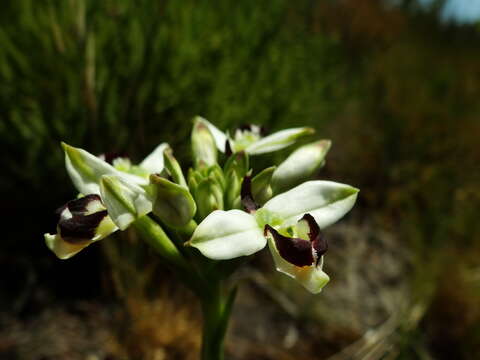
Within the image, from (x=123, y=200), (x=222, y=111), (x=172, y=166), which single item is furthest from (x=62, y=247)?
(x=222, y=111)

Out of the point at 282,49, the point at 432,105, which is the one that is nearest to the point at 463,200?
the point at 432,105

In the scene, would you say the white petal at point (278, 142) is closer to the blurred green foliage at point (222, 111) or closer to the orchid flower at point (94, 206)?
the orchid flower at point (94, 206)

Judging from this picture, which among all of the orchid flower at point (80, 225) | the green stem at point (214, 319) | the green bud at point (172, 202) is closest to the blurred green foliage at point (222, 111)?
the green stem at point (214, 319)

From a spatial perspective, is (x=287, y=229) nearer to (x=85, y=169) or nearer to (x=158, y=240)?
(x=158, y=240)

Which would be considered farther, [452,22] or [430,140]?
[452,22]

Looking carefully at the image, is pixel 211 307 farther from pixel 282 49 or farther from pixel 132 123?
pixel 282 49

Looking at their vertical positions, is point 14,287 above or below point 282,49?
below

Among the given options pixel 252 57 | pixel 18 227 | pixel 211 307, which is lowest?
pixel 18 227
